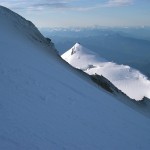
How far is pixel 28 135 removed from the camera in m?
10.4

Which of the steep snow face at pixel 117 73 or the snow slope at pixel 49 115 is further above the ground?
the steep snow face at pixel 117 73

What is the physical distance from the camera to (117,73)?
13812 centimetres

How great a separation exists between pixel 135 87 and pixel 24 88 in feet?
354

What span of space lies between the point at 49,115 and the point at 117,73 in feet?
416

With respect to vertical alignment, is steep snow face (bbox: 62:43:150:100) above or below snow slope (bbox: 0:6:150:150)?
above

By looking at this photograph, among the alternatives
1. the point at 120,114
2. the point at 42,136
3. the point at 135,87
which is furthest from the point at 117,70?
the point at 42,136

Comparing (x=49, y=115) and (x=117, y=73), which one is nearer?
(x=49, y=115)

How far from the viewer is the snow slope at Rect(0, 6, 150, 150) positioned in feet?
34.9

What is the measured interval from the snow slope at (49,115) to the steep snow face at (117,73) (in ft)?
276

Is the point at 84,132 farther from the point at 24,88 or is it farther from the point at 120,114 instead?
the point at 120,114

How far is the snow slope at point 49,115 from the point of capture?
1065 cm

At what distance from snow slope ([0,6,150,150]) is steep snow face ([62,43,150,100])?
84084mm

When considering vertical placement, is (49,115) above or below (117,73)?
below

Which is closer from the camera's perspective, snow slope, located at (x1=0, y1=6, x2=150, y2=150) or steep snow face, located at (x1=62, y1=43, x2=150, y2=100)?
snow slope, located at (x1=0, y1=6, x2=150, y2=150)
